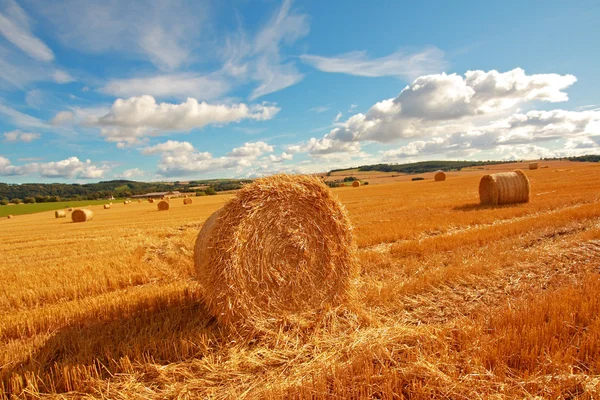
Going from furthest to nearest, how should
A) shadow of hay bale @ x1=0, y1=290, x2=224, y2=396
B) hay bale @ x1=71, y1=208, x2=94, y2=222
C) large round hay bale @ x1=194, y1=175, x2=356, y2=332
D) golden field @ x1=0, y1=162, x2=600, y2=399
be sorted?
hay bale @ x1=71, y1=208, x2=94, y2=222 → large round hay bale @ x1=194, y1=175, x2=356, y2=332 → shadow of hay bale @ x1=0, y1=290, x2=224, y2=396 → golden field @ x1=0, y1=162, x2=600, y2=399

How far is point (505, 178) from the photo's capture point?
1529 cm

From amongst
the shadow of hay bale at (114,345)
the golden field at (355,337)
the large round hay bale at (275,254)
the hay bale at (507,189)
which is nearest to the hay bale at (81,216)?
the golden field at (355,337)

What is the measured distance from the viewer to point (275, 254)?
15.7ft

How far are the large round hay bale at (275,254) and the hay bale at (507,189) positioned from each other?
12762mm

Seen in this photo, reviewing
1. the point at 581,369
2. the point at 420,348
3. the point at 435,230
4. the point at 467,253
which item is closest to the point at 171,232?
the point at 435,230

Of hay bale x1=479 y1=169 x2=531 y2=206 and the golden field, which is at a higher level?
hay bale x1=479 y1=169 x2=531 y2=206

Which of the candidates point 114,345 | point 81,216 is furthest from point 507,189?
point 81,216

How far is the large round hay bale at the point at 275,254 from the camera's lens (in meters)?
4.43

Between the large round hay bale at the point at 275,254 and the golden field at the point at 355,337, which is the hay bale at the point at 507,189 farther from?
the large round hay bale at the point at 275,254

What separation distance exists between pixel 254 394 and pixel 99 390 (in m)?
1.52

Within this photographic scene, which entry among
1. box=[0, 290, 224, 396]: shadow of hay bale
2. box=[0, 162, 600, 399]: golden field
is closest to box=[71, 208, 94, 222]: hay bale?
box=[0, 162, 600, 399]: golden field

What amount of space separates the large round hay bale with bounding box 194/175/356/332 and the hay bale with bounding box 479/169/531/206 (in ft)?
41.9

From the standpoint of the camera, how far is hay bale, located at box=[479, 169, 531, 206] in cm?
1502

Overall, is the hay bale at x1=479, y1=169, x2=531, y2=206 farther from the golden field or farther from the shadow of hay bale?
the shadow of hay bale
